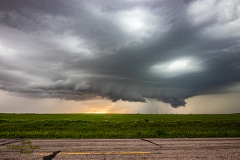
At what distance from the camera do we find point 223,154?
25.5 feet

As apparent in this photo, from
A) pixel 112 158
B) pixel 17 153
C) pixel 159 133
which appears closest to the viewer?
pixel 112 158

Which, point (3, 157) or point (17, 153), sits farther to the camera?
point (17, 153)

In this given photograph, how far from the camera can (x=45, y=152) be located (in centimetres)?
796

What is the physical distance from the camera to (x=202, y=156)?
739 centimetres

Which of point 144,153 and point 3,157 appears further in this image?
point 144,153

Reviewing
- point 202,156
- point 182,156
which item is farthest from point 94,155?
point 202,156

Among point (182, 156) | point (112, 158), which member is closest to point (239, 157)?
point (182, 156)

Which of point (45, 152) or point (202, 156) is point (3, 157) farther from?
→ point (202, 156)

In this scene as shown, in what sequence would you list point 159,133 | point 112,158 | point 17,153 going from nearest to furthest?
point 112,158 → point 17,153 → point 159,133

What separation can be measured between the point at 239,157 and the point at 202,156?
1.39 m

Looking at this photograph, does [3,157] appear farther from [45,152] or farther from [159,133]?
[159,133]

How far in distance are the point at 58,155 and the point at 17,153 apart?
1731 mm

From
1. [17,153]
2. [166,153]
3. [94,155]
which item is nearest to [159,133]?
[166,153]

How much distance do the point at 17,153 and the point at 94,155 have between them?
3.14 m
